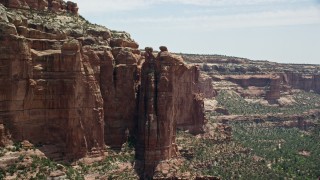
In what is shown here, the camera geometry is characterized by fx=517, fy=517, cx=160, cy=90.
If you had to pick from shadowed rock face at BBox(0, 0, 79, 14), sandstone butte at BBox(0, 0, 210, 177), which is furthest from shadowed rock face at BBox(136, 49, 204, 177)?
shadowed rock face at BBox(0, 0, 79, 14)

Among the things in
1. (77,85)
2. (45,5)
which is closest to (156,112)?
(77,85)

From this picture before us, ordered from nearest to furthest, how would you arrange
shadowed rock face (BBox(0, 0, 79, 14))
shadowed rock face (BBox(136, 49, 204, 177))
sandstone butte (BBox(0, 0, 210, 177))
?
sandstone butte (BBox(0, 0, 210, 177))
shadowed rock face (BBox(0, 0, 79, 14))
shadowed rock face (BBox(136, 49, 204, 177))

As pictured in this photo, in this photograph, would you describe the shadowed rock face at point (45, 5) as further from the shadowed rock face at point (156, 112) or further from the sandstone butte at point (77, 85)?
the shadowed rock face at point (156, 112)

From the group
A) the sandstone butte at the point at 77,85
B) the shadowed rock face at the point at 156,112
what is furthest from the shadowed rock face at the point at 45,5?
the shadowed rock face at the point at 156,112

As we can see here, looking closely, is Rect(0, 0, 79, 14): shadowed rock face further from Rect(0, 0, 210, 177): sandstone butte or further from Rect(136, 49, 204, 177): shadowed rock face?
Rect(136, 49, 204, 177): shadowed rock face

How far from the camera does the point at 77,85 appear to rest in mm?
73438

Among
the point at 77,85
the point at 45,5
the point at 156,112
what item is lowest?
the point at 156,112

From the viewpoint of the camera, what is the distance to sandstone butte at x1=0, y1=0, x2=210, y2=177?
220 ft

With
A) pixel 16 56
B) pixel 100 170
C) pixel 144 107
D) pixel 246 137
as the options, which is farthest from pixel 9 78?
pixel 246 137

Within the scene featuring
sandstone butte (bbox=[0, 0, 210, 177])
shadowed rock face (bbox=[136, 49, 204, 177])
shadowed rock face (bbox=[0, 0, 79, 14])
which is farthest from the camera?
shadowed rock face (bbox=[136, 49, 204, 177])

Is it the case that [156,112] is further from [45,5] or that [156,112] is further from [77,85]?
[45,5]

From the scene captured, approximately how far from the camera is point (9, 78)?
2601 inches

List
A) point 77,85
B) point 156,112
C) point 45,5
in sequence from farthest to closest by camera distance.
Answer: point 45,5, point 156,112, point 77,85

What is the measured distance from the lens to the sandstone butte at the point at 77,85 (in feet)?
220
